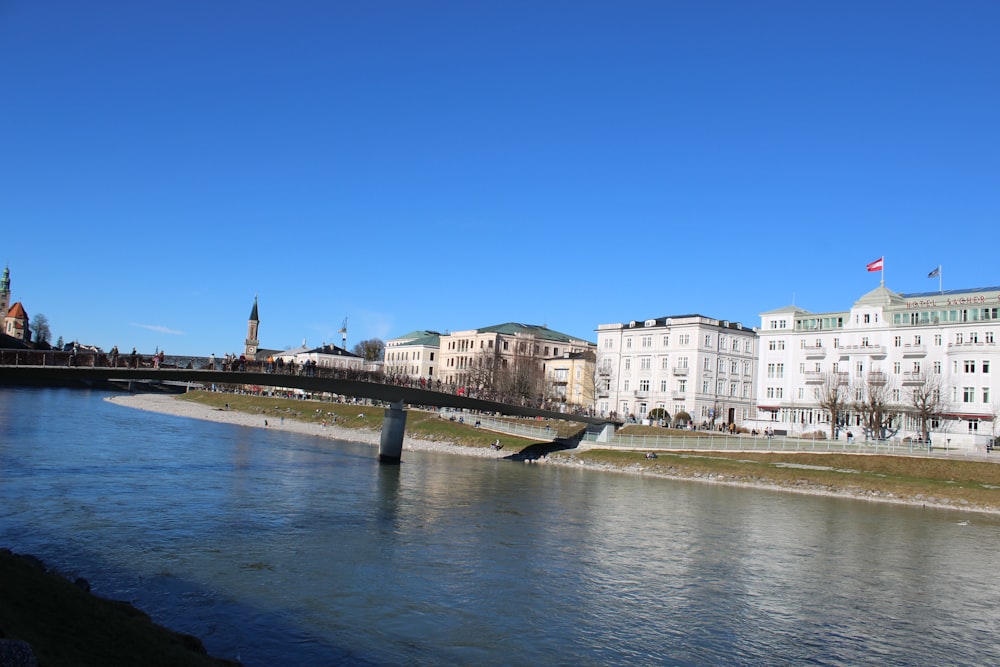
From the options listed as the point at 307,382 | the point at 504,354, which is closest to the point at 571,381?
the point at 504,354

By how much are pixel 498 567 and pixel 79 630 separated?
14.7 m

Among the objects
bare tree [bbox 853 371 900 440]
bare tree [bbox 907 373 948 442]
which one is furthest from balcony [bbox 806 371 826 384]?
bare tree [bbox 907 373 948 442]

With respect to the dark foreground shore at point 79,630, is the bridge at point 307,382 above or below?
above

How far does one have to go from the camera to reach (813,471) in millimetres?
60188

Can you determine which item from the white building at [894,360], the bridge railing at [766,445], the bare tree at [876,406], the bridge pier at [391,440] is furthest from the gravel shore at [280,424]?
the bare tree at [876,406]

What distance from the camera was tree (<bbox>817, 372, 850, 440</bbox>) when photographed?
252ft

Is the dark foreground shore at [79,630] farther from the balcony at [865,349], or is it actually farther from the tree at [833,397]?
the balcony at [865,349]

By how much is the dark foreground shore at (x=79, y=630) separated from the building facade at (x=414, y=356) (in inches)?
5341

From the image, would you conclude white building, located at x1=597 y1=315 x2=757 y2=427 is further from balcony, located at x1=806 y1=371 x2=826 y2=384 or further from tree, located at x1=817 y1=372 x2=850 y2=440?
tree, located at x1=817 y1=372 x2=850 y2=440

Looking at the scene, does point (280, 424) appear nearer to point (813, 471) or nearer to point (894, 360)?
point (813, 471)

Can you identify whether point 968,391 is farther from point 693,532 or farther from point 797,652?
point 797,652

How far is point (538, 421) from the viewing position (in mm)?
99688

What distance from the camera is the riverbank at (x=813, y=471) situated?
52906mm

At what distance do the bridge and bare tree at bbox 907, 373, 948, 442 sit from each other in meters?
27.7
